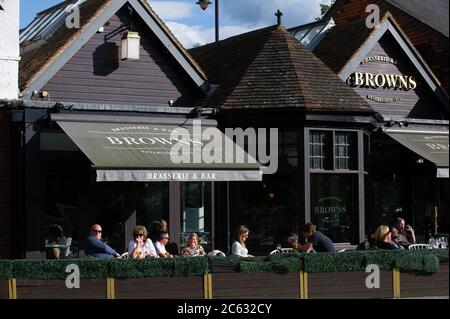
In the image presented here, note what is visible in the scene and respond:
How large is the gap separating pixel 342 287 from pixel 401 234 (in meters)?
4.98

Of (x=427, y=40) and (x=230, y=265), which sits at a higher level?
(x=427, y=40)

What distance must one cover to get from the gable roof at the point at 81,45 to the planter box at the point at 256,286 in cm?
575

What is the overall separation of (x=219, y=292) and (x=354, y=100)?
635 cm

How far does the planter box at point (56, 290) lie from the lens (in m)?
12.7

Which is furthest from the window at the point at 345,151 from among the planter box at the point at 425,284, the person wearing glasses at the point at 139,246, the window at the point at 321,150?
the person wearing glasses at the point at 139,246

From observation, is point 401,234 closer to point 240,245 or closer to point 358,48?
point 358,48

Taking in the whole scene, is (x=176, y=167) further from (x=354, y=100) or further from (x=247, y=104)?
(x=354, y=100)

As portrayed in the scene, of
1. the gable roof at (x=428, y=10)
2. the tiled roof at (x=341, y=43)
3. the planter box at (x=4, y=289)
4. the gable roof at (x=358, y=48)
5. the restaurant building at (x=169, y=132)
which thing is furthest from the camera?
the gable roof at (x=428, y=10)

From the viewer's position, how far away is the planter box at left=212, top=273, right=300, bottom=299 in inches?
536

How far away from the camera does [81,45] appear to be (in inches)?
691

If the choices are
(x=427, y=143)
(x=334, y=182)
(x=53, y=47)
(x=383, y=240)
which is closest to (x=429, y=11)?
(x=427, y=143)

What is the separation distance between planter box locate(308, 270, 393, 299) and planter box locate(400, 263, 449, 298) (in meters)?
0.32

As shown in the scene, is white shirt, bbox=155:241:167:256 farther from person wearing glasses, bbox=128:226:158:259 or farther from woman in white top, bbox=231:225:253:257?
woman in white top, bbox=231:225:253:257

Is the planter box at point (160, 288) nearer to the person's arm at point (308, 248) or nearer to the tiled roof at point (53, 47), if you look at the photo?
the person's arm at point (308, 248)
